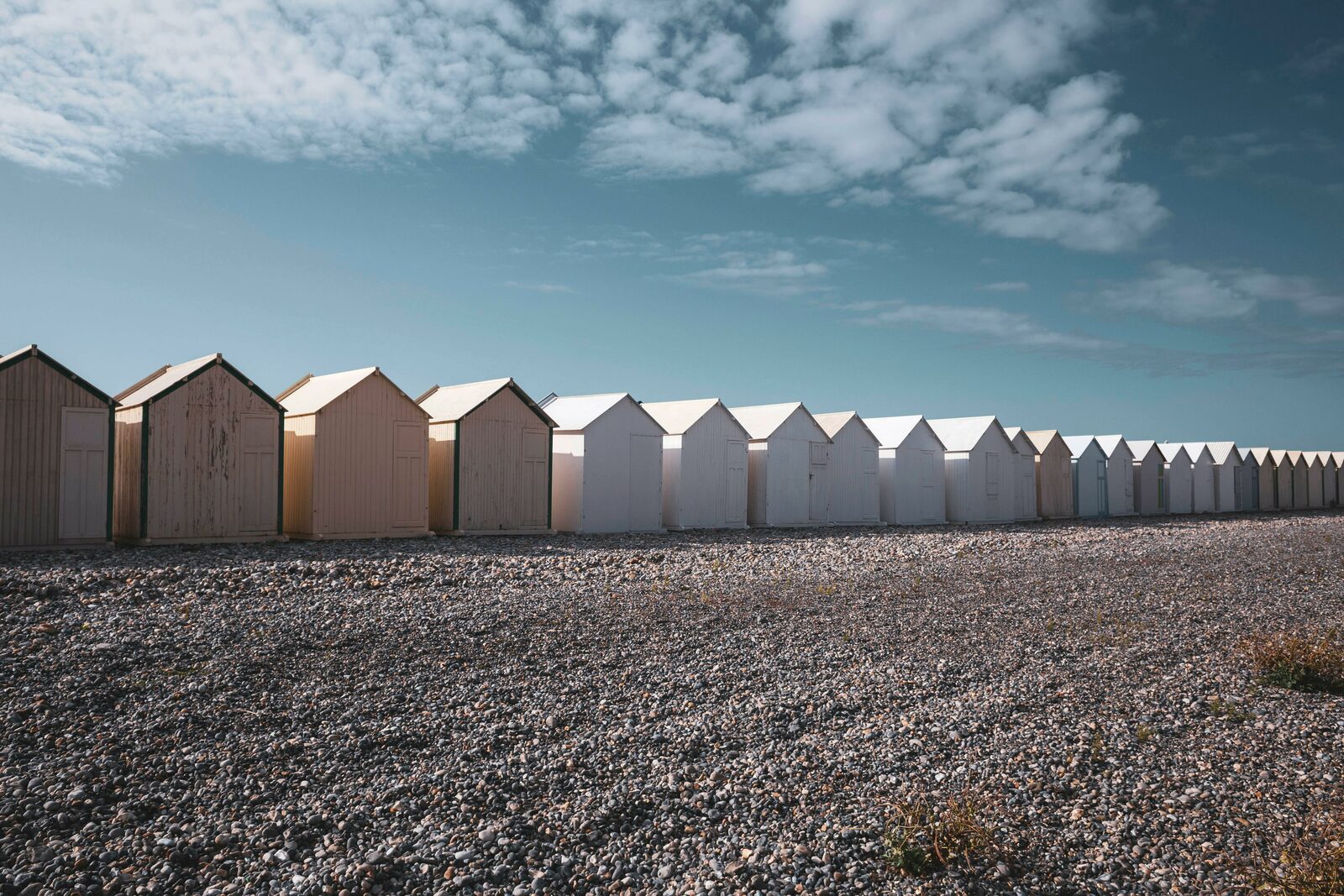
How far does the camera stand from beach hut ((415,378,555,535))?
20.4 meters

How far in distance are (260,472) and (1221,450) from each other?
1803 inches

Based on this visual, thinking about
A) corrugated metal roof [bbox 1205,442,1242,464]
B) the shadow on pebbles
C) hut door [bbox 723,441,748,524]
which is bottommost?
the shadow on pebbles

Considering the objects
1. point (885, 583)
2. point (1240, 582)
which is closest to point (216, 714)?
point (885, 583)

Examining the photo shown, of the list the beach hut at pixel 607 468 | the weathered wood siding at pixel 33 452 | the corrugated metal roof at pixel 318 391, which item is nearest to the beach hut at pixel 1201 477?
the beach hut at pixel 607 468

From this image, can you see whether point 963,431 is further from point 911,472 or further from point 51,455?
point 51,455

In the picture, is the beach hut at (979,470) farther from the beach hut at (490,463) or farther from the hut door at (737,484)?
the beach hut at (490,463)

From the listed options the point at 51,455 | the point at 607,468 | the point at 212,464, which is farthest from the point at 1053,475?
the point at 51,455

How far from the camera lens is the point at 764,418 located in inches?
1085

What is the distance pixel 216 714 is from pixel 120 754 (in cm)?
86

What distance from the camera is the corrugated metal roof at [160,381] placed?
55.4 feet

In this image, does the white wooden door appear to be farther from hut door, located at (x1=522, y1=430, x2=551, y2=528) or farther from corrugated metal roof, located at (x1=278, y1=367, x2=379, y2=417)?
hut door, located at (x1=522, y1=430, x2=551, y2=528)

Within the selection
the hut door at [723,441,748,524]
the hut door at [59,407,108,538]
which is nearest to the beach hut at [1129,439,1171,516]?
the hut door at [723,441,748,524]

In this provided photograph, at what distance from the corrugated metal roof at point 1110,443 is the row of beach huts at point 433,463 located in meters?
7.23

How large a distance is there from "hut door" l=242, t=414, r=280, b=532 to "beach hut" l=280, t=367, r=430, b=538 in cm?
83
